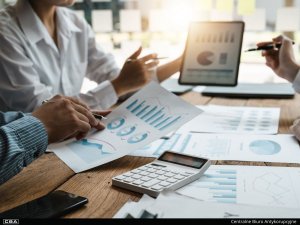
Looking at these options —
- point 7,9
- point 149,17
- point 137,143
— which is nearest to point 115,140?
point 137,143

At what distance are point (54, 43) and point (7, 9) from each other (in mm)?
186

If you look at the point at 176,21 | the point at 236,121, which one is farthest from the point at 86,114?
the point at 176,21

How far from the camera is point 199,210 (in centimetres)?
58

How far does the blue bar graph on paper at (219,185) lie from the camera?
2.09 ft

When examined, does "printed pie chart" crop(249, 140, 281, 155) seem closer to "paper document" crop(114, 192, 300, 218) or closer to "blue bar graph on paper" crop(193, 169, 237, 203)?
"blue bar graph on paper" crop(193, 169, 237, 203)

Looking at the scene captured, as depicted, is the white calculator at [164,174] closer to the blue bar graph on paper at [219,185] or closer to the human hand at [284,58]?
the blue bar graph on paper at [219,185]

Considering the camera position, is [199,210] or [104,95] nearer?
[199,210]

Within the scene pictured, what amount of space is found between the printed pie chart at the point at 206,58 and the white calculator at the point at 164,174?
609 millimetres

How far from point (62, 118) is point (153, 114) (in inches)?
8.0

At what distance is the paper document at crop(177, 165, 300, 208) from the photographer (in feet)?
2.06

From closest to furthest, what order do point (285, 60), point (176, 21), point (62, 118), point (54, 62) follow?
point (62, 118), point (285, 60), point (54, 62), point (176, 21)

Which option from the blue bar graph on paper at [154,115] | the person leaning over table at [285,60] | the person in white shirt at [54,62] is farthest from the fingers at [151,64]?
the blue bar graph on paper at [154,115]

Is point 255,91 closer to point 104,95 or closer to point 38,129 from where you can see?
point 104,95

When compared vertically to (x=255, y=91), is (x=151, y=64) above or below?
above
